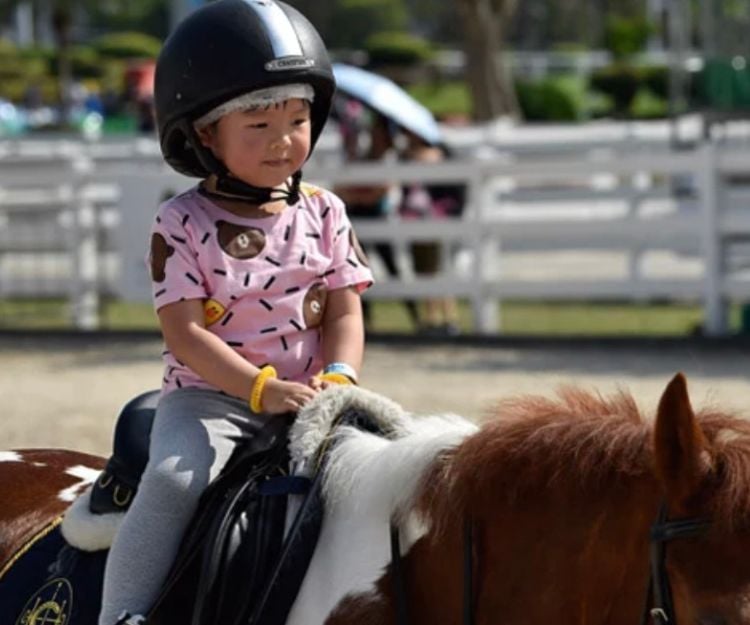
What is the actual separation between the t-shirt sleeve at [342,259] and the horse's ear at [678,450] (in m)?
1.11

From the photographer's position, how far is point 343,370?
3.57 metres

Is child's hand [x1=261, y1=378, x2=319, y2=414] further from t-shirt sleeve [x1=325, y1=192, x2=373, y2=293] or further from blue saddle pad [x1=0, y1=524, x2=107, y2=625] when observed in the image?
blue saddle pad [x1=0, y1=524, x2=107, y2=625]

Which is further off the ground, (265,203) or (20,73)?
(265,203)

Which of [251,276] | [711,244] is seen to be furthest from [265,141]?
[711,244]

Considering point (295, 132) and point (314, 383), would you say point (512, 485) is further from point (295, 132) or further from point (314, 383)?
point (295, 132)

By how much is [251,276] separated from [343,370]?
26 cm

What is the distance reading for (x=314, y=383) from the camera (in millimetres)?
3486

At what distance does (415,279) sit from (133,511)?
39.6 feet

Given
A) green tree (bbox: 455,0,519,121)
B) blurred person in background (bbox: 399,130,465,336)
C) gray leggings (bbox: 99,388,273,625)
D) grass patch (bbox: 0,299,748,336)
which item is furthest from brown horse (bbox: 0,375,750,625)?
green tree (bbox: 455,0,519,121)

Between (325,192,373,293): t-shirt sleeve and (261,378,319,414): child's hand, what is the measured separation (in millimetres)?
324

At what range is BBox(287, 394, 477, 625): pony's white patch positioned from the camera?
10.3ft

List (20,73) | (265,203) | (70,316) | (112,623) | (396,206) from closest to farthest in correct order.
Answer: (112,623)
(265,203)
(396,206)
(70,316)
(20,73)

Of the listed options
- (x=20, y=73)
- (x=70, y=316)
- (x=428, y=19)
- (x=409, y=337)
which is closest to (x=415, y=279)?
(x=409, y=337)

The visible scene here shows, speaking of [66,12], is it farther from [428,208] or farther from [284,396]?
[284,396]
